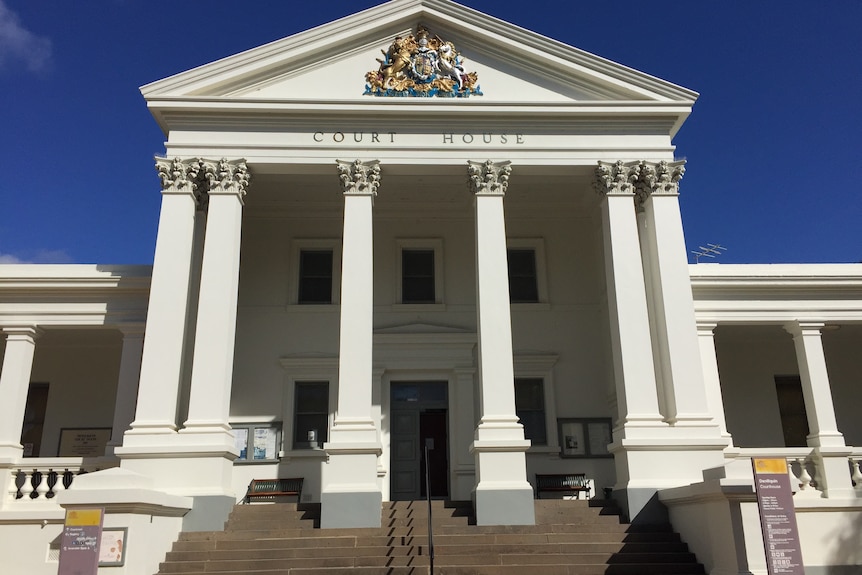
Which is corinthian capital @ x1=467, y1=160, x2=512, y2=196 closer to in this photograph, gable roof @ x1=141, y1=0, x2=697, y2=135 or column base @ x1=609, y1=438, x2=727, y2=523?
gable roof @ x1=141, y1=0, x2=697, y2=135

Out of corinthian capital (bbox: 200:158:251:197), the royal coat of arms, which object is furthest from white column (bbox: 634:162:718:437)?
corinthian capital (bbox: 200:158:251:197)

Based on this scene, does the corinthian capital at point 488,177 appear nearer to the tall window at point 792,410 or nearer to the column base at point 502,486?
the column base at point 502,486

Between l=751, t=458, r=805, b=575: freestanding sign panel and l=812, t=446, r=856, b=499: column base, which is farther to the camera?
l=812, t=446, r=856, b=499: column base

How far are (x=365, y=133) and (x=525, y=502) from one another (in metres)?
7.73

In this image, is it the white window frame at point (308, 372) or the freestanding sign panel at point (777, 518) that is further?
the white window frame at point (308, 372)

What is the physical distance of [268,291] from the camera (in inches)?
681

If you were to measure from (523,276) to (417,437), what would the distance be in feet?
15.5

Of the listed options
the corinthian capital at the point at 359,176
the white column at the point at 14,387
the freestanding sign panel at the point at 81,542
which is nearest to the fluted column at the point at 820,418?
the corinthian capital at the point at 359,176

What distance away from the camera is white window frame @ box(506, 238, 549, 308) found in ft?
57.2

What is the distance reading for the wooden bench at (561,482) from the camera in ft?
50.5

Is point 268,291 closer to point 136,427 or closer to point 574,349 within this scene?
point 136,427

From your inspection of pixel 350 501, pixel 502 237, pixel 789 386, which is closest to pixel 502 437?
pixel 350 501

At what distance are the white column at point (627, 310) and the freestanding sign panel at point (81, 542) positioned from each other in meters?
8.70

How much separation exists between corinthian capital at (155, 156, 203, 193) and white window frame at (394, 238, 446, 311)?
533 cm
